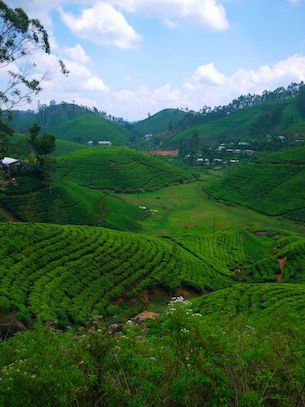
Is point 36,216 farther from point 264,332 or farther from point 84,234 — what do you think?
point 264,332

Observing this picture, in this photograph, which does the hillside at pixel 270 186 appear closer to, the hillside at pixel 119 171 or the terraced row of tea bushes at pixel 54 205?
the hillside at pixel 119 171

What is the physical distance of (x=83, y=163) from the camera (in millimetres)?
125625

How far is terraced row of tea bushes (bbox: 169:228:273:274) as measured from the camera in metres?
57.1

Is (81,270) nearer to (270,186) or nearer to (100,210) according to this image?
(100,210)

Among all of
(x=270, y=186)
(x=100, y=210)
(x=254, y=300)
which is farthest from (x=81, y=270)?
(x=270, y=186)

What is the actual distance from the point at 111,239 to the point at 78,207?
26221mm

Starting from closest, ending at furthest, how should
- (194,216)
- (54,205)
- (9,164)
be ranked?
1. (54,205)
2. (9,164)
3. (194,216)

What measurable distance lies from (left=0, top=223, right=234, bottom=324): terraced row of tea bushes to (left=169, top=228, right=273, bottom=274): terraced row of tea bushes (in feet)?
16.4

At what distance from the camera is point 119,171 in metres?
121

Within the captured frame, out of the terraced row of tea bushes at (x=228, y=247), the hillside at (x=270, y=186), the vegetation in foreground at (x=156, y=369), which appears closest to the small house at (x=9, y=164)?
the terraced row of tea bushes at (x=228, y=247)

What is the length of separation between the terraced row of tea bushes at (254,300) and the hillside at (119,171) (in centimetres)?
7318

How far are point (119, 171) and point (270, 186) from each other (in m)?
45.9

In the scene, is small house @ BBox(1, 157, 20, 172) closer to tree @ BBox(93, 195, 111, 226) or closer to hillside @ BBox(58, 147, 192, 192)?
tree @ BBox(93, 195, 111, 226)

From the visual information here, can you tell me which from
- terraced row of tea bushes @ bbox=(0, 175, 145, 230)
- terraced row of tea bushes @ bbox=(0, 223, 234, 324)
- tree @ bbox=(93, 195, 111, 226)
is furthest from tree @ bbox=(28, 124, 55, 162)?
terraced row of tea bushes @ bbox=(0, 223, 234, 324)
